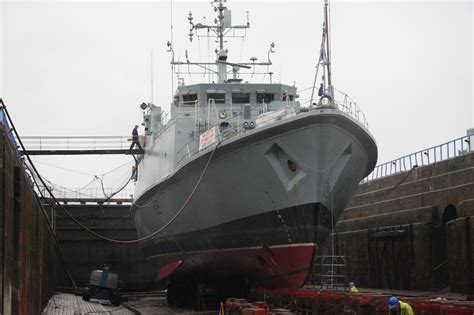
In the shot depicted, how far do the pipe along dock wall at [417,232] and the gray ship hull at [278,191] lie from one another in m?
3.44

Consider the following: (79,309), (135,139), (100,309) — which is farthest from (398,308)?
(135,139)

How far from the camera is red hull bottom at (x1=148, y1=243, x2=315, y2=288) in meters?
14.5

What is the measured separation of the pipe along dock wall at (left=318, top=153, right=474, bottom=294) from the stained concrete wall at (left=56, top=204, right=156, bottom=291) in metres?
12.2

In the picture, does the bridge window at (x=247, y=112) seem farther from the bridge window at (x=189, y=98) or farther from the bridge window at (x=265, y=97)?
the bridge window at (x=189, y=98)

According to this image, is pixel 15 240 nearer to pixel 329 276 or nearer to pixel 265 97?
pixel 329 276

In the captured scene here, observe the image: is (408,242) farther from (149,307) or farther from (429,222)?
(149,307)

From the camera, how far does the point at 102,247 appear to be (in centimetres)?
3381

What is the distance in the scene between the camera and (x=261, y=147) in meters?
14.7

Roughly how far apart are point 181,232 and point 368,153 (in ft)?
17.4

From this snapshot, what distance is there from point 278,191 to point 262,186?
0.40 m

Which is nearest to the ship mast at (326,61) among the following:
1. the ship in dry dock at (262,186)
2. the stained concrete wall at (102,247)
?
the ship in dry dock at (262,186)

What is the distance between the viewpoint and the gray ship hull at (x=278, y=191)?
1445cm

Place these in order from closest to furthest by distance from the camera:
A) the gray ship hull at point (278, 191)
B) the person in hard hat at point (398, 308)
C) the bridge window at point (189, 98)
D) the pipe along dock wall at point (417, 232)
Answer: the person in hard hat at point (398, 308) → the gray ship hull at point (278, 191) → the pipe along dock wall at point (417, 232) → the bridge window at point (189, 98)

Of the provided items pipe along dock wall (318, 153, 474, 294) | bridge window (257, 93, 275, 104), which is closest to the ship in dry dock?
bridge window (257, 93, 275, 104)
